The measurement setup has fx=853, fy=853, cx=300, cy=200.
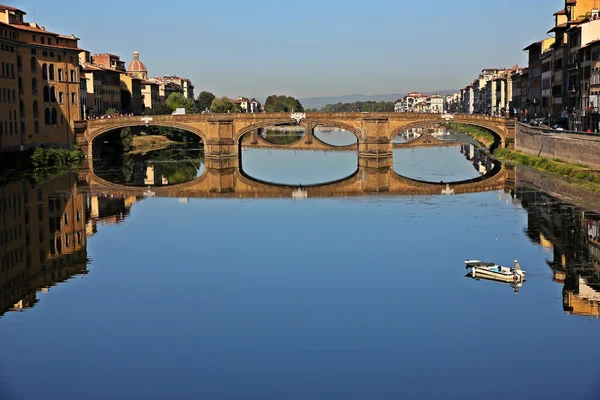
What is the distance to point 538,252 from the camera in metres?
28.5

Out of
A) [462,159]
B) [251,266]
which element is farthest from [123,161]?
[251,266]

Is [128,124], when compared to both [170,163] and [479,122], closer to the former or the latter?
[170,163]

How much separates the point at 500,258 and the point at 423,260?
2474 millimetres

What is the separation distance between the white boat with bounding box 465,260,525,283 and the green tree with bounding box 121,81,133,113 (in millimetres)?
87348

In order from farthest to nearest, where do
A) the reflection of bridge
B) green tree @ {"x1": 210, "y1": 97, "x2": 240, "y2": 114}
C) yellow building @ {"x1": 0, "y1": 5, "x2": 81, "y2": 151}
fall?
1. green tree @ {"x1": 210, "y1": 97, "x2": 240, "y2": 114}
2. the reflection of bridge
3. yellow building @ {"x1": 0, "y1": 5, "x2": 81, "y2": 151}

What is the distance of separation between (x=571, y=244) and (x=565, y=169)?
18773 mm

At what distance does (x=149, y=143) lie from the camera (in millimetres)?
90312

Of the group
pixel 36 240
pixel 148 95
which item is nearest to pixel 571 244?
pixel 36 240

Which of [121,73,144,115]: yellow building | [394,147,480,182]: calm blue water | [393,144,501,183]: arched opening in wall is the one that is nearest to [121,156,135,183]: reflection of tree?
[393,144,501,183]: arched opening in wall

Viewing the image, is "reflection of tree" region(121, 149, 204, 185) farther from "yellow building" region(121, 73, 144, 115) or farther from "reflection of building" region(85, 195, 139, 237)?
"yellow building" region(121, 73, 144, 115)

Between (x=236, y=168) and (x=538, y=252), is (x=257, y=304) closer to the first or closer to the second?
(x=538, y=252)

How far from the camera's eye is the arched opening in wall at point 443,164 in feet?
189

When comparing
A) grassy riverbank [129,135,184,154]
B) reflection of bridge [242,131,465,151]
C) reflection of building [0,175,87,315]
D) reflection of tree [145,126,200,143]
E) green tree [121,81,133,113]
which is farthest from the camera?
green tree [121,81,133,113]

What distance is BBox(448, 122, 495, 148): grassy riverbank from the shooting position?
8525cm
